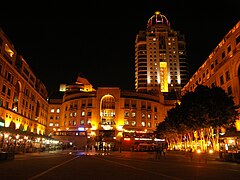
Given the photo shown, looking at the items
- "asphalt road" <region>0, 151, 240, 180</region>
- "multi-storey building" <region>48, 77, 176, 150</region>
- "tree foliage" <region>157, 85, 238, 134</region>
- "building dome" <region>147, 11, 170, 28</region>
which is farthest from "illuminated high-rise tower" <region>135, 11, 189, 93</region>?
"asphalt road" <region>0, 151, 240, 180</region>

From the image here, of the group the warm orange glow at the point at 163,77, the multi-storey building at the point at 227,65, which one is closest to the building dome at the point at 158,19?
the warm orange glow at the point at 163,77

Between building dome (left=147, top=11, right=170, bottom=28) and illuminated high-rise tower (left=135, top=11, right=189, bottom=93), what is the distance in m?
7.46

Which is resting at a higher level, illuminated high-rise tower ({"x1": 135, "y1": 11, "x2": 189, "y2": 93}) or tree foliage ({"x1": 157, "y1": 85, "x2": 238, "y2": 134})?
illuminated high-rise tower ({"x1": 135, "y1": 11, "x2": 189, "y2": 93})

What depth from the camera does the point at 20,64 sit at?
5803 centimetres

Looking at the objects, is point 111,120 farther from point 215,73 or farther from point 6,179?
point 6,179

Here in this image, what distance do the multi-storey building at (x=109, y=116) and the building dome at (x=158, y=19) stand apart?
8413 centimetres

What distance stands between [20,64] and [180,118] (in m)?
42.5

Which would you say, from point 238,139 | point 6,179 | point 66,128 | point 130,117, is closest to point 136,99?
point 130,117

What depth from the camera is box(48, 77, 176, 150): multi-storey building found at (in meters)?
87.7

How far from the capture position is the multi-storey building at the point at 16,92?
155 feet

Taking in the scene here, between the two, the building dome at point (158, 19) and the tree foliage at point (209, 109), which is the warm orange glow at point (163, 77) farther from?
the tree foliage at point (209, 109)

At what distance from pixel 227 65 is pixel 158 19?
132m

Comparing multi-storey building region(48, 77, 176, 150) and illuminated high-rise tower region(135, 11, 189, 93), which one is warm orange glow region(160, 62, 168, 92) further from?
multi-storey building region(48, 77, 176, 150)

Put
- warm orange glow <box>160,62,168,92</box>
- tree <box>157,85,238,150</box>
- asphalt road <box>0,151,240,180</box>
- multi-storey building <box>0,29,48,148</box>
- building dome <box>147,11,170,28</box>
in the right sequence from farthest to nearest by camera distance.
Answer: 1. building dome <box>147,11,170,28</box>
2. warm orange glow <box>160,62,168,92</box>
3. multi-storey building <box>0,29,48,148</box>
4. tree <box>157,85,238,150</box>
5. asphalt road <box>0,151,240,180</box>
